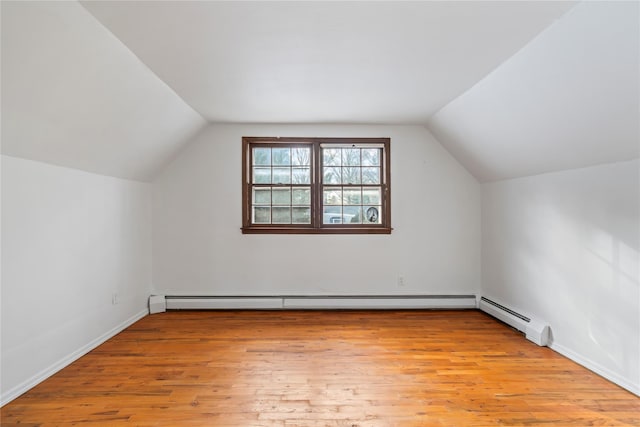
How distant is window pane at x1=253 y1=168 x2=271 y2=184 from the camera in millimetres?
4336

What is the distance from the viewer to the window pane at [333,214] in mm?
4332

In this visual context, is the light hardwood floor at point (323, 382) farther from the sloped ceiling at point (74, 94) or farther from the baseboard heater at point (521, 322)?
the sloped ceiling at point (74, 94)

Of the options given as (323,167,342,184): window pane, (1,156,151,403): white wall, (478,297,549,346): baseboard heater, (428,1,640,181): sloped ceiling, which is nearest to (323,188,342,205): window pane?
(323,167,342,184): window pane

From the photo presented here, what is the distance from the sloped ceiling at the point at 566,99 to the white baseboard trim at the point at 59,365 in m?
4.14

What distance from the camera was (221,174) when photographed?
423 cm

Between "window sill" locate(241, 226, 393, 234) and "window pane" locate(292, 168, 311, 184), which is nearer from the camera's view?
"window sill" locate(241, 226, 393, 234)

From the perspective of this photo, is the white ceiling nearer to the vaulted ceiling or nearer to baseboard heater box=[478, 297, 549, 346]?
the vaulted ceiling

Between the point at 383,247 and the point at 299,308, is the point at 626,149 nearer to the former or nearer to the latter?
the point at 383,247

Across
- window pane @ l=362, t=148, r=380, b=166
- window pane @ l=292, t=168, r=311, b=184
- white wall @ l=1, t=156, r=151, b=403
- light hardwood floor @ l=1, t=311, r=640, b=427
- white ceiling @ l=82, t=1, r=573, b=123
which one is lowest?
light hardwood floor @ l=1, t=311, r=640, b=427

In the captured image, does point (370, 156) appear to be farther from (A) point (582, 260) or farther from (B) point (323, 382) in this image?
(B) point (323, 382)

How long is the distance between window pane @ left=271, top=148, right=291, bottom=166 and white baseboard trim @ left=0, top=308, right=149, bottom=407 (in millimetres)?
2532

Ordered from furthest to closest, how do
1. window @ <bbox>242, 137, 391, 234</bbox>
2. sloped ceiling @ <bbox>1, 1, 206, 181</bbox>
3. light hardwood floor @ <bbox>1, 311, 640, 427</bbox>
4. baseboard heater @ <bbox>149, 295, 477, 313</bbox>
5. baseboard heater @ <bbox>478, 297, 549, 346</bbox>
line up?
window @ <bbox>242, 137, 391, 234</bbox> → baseboard heater @ <bbox>149, 295, 477, 313</bbox> → baseboard heater @ <bbox>478, 297, 549, 346</bbox> → light hardwood floor @ <bbox>1, 311, 640, 427</bbox> → sloped ceiling @ <bbox>1, 1, 206, 181</bbox>

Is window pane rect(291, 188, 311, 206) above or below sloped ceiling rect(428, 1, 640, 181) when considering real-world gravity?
below

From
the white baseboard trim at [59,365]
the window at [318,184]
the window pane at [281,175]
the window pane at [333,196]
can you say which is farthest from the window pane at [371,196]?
the white baseboard trim at [59,365]
